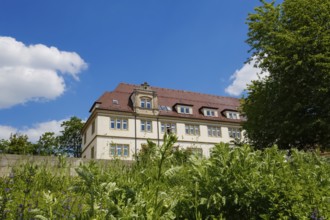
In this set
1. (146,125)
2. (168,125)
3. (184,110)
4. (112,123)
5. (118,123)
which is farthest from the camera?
(184,110)

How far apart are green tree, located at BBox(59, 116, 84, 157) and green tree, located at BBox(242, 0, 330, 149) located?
41.8 m

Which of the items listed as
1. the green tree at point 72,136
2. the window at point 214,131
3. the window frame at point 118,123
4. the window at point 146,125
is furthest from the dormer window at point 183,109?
the green tree at point 72,136

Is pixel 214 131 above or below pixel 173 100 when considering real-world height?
below

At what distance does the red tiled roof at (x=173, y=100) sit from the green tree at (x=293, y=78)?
21220mm

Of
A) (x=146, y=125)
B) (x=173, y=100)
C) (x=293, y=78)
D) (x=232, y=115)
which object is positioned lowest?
(x=293, y=78)

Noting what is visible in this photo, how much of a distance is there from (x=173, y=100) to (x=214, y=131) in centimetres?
742

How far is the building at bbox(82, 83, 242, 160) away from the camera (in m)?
36.2

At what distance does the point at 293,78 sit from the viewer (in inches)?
680

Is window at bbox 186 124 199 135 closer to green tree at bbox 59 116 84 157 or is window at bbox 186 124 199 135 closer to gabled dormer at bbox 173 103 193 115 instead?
gabled dormer at bbox 173 103 193 115

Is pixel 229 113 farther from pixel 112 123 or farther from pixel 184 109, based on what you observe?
pixel 112 123

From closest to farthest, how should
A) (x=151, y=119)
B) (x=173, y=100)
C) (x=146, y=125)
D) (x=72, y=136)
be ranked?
(x=146, y=125) < (x=151, y=119) < (x=173, y=100) < (x=72, y=136)

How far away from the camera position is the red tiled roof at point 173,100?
124ft

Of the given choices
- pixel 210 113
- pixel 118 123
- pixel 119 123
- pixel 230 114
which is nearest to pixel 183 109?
pixel 210 113

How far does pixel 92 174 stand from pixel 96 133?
34712 millimetres
